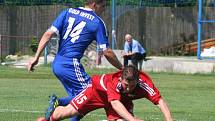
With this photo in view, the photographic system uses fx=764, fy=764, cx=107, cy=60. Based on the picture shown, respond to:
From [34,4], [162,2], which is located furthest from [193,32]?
[34,4]

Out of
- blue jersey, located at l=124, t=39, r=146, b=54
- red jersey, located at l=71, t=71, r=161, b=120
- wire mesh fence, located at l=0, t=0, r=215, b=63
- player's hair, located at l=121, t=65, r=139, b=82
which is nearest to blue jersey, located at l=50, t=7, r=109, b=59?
red jersey, located at l=71, t=71, r=161, b=120

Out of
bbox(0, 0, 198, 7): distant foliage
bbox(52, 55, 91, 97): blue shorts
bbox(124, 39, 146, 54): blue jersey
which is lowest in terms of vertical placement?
bbox(124, 39, 146, 54): blue jersey

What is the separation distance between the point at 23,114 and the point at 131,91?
4.59m

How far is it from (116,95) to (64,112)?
1016 millimetres

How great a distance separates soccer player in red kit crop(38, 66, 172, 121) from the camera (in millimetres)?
8859

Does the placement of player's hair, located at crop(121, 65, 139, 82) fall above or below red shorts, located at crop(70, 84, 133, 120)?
above

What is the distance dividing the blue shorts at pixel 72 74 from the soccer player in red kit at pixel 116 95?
1.12 ft

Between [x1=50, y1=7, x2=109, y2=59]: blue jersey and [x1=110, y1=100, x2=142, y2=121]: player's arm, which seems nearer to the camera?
[x1=110, y1=100, x2=142, y2=121]: player's arm

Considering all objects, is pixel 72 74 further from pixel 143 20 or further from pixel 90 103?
pixel 143 20

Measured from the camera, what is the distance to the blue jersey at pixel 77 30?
1010 centimetres

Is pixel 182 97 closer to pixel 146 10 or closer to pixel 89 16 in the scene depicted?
pixel 89 16

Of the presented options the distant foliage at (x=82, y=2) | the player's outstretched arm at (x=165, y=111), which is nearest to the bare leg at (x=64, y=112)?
the player's outstretched arm at (x=165, y=111)

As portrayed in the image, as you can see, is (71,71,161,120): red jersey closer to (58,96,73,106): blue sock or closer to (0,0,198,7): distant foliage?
(58,96,73,106): blue sock

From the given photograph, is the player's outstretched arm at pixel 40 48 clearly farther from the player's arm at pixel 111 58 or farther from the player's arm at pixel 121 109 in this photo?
the player's arm at pixel 121 109
